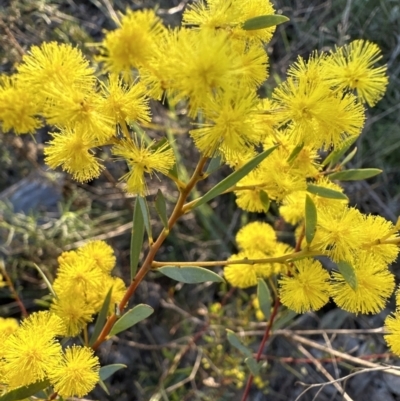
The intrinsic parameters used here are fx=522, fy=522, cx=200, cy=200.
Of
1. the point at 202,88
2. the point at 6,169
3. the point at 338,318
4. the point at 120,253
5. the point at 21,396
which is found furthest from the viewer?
the point at 6,169

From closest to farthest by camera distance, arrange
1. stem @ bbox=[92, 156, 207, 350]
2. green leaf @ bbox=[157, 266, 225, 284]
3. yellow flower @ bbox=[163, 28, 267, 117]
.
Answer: yellow flower @ bbox=[163, 28, 267, 117] < stem @ bbox=[92, 156, 207, 350] < green leaf @ bbox=[157, 266, 225, 284]

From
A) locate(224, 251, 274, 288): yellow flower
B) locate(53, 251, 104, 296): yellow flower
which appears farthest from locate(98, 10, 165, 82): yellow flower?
locate(224, 251, 274, 288): yellow flower

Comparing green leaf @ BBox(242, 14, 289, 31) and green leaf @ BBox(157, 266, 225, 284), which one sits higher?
green leaf @ BBox(242, 14, 289, 31)

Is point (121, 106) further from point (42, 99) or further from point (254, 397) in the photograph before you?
point (254, 397)

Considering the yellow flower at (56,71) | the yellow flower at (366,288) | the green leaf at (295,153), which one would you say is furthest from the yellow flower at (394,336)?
the yellow flower at (56,71)

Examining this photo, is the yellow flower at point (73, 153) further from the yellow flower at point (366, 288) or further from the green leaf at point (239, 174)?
the yellow flower at point (366, 288)

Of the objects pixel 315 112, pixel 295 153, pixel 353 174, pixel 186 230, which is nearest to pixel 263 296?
pixel 353 174

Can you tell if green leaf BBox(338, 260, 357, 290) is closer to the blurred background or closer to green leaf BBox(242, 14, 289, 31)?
green leaf BBox(242, 14, 289, 31)

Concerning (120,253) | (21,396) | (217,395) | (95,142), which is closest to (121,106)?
(95,142)
